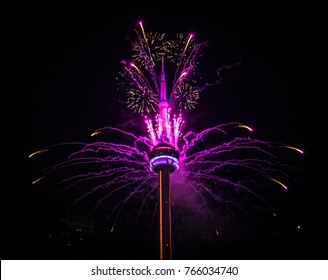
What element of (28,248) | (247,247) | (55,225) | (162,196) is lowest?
(28,248)

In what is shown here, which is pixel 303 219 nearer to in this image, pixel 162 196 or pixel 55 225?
pixel 162 196

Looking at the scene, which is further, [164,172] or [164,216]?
[164,172]

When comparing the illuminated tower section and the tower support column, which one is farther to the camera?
the illuminated tower section

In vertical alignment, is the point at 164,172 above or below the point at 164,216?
above

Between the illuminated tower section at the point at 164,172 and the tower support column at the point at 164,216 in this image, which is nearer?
the tower support column at the point at 164,216

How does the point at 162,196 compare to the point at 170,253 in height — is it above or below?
above

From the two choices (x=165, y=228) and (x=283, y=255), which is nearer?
(x=165, y=228)
